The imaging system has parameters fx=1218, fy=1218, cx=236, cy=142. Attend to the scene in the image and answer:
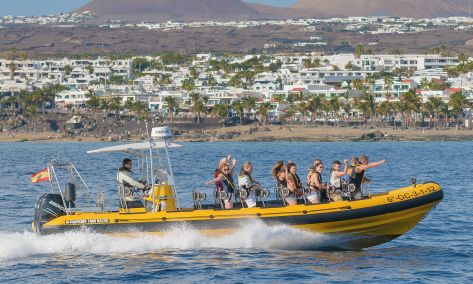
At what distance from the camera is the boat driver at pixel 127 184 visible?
2661 cm

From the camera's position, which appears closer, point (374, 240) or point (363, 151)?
point (374, 240)

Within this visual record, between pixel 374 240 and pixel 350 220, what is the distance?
0.99m

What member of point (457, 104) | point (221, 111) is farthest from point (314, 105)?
point (457, 104)

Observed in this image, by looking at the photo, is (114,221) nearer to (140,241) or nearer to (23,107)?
(140,241)

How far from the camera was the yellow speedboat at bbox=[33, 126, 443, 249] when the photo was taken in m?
26.1

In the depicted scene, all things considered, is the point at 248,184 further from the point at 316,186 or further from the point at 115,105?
the point at 115,105

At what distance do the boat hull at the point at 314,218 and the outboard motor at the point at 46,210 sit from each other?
0.32m

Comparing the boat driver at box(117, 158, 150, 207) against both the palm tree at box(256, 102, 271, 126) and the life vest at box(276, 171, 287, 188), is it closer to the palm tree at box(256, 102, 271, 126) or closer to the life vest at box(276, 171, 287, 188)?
the life vest at box(276, 171, 287, 188)

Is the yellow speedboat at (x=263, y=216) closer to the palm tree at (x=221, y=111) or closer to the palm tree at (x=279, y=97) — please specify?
the palm tree at (x=221, y=111)

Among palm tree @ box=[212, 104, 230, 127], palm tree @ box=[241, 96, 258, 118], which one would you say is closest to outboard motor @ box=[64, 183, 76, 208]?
palm tree @ box=[212, 104, 230, 127]

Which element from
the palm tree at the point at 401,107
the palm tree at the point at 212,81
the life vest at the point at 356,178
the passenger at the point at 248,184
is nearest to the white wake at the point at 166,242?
the passenger at the point at 248,184

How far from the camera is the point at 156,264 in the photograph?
83.1 ft

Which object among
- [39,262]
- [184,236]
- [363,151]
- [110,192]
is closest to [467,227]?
[184,236]

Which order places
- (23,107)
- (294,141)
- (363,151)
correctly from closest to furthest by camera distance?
(363,151) < (294,141) < (23,107)
